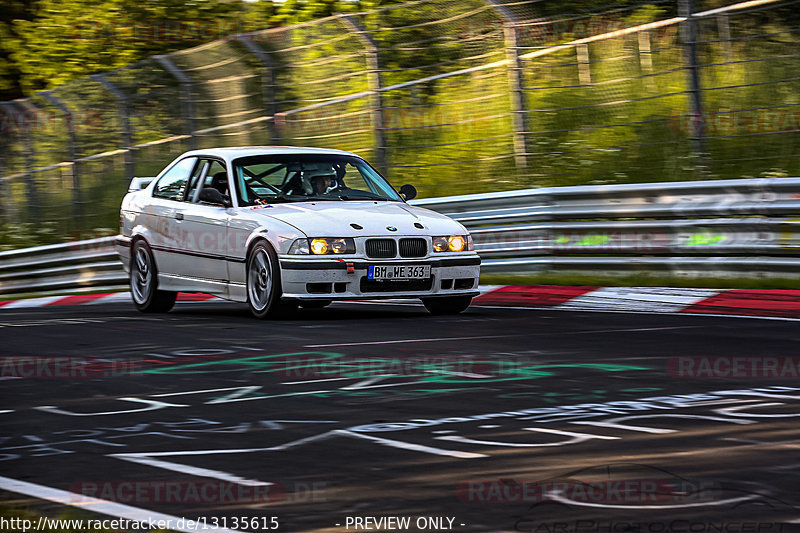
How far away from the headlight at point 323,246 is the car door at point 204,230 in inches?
43.8

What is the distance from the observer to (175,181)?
531 inches

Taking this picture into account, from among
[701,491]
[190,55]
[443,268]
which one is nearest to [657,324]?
[443,268]

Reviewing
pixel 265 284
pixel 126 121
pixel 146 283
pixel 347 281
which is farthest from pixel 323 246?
pixel 126 121

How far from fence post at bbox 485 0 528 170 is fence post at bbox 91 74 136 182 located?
6.49 meters

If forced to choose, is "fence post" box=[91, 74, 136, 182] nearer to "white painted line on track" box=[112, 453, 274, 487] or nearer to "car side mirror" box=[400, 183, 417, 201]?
"car side mirror" box=[400, 183, 417, 201]

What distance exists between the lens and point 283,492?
4.71m

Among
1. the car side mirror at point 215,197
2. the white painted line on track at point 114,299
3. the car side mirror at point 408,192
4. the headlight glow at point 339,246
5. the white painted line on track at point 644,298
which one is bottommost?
the white painted line on track at point 114,299

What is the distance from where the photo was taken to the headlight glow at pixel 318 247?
11266 millimetres

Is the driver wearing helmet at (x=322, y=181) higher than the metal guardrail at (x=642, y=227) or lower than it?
higher

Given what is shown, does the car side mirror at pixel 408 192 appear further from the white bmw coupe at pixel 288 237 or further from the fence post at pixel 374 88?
the fence post at pixel 374 88

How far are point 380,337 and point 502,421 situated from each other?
3849 millimetres

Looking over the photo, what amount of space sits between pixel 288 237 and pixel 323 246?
0.92ft
